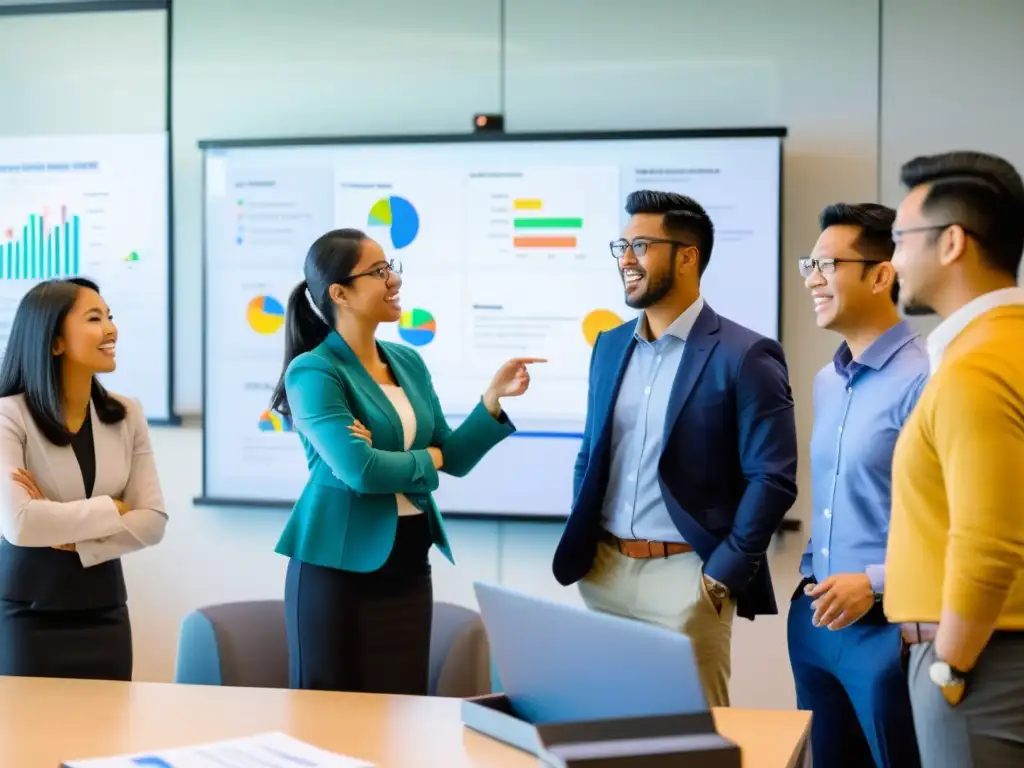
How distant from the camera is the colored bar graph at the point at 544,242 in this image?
3.93 m

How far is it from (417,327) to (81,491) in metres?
1.37

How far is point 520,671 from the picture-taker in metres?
1.82

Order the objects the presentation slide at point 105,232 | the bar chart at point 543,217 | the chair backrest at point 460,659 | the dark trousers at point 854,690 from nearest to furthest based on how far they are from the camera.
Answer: the dark trousers at point 854,690 < the chair backrest at point 460,659 < the bar chart at point 543,217 < the presentation slide at point 105,232

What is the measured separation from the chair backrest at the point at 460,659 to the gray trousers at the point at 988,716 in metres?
1.51

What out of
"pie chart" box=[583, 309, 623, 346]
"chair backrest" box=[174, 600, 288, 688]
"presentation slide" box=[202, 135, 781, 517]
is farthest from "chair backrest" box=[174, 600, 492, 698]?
"pie chart" box=[583, 309, 623, 346]

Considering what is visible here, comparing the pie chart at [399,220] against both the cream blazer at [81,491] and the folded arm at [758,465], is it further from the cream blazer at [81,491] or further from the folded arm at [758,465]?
the folded arm at [758,465]

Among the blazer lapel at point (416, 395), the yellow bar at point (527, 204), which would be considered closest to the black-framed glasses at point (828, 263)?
the blazer lapel at point (416, 395)

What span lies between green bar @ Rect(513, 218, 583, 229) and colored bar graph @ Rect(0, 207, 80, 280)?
171 centimetres

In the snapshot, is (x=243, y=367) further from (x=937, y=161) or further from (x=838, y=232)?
(x=937, y=161)

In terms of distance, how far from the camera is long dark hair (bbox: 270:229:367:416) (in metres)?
2.96

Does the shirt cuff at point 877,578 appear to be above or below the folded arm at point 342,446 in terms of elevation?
below

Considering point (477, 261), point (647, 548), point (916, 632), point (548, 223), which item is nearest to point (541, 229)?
point (548, 223)

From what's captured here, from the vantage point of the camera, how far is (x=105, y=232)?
431 cm

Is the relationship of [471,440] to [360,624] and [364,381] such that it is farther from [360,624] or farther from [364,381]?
[360,624]
